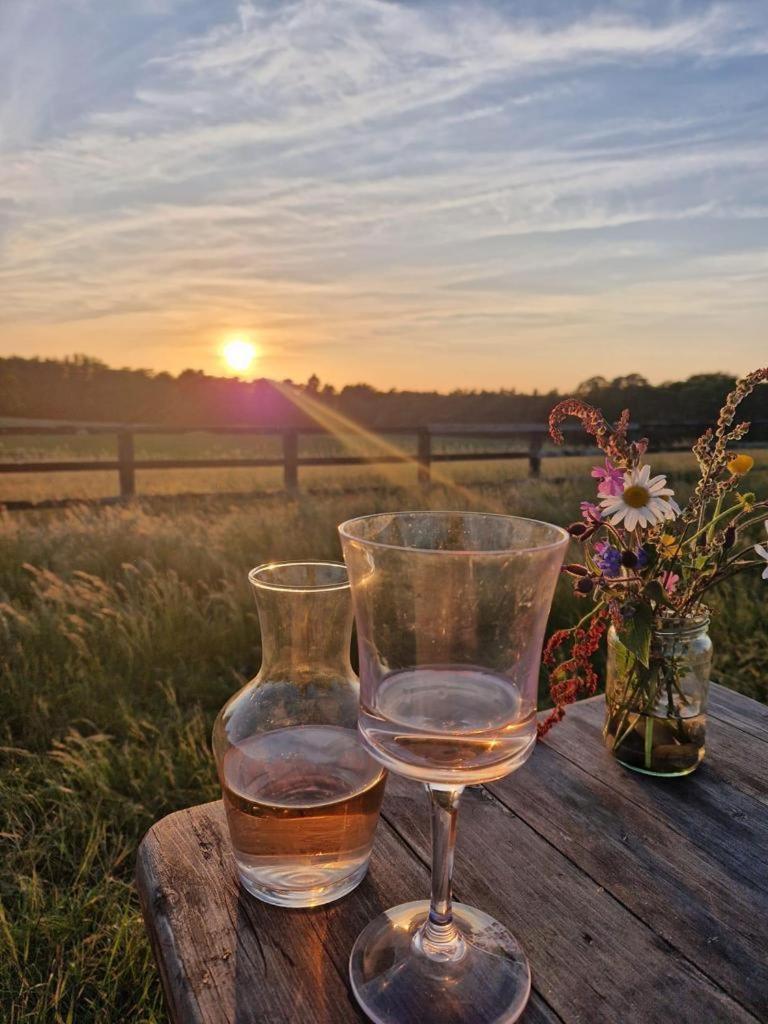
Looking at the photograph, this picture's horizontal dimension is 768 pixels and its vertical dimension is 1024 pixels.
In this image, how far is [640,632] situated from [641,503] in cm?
22

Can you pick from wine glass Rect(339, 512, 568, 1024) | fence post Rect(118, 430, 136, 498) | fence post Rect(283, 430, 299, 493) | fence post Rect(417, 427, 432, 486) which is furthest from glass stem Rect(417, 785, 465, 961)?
fence post Rect(417, 427, 432, 486)

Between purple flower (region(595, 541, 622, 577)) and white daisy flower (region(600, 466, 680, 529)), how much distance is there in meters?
0.05

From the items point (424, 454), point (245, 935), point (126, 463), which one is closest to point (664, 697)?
point (245, 935)

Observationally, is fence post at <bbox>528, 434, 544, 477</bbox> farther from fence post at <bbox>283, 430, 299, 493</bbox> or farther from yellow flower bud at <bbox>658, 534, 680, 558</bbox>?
yellow flower bud at <bbox>658, 534, 680, 558</bbox>

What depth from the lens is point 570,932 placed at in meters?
0.97

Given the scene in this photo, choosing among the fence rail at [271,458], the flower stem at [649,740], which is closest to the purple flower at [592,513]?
the flower stem at [649,740]

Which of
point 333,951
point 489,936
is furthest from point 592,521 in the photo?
point 333,951

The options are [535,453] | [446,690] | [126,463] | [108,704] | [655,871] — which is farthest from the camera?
[535,453]

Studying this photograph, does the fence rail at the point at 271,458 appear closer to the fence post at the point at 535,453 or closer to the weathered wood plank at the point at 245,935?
the fence post at the point at 535,453

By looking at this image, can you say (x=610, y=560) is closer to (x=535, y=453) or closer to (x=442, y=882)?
(x=442, y=882)

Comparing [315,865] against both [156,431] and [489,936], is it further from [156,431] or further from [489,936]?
[156,431]

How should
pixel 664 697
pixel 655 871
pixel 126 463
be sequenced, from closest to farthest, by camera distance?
1. pixel 655 871
2. pixel 664 697
3. pixel 126 463

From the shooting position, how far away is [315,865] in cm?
97

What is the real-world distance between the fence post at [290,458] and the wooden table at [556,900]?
27.2ft
